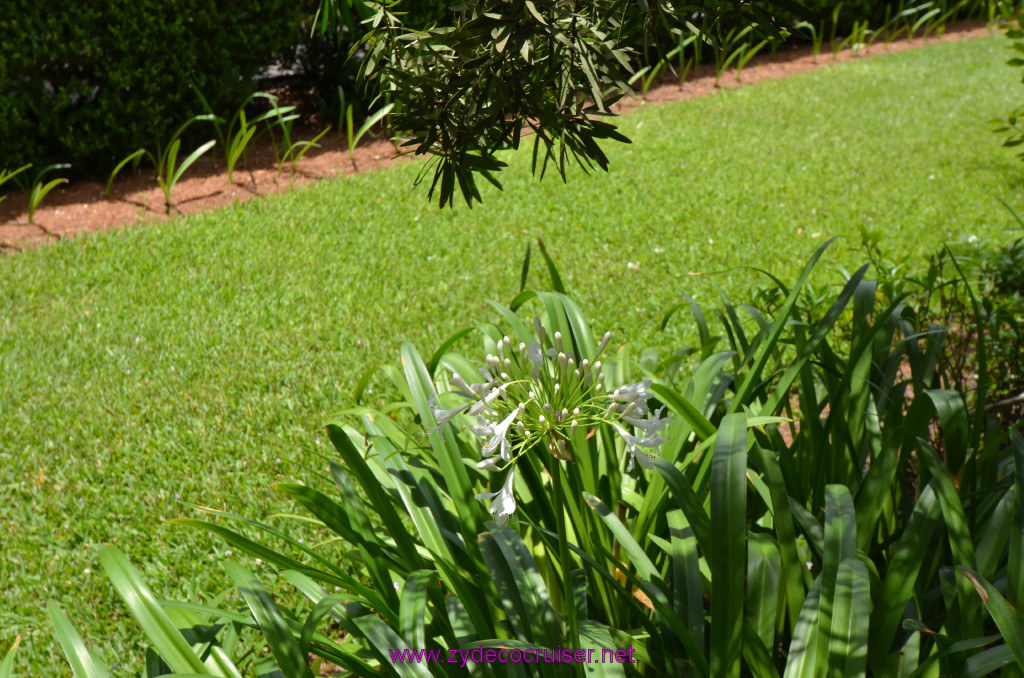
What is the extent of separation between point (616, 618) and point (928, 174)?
219 inches

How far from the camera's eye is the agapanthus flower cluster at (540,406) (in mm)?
1247

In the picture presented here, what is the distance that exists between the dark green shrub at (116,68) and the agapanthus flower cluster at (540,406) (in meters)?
5.72

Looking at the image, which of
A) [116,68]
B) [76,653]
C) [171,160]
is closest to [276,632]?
[76,653]

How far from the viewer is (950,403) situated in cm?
204

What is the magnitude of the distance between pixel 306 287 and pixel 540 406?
3523mm

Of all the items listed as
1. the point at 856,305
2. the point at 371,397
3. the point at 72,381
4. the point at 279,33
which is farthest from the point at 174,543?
the point at 279,33

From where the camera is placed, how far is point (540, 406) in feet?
4.59

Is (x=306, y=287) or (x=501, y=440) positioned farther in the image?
(x=306, y=287)

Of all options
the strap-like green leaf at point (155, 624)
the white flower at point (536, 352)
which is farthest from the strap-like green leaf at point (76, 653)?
the white flower at point (536, 352)

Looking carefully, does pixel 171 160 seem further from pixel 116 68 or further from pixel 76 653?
pixel 76 653

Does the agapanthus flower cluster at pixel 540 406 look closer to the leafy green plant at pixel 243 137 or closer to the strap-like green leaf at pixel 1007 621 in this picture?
the strap-like green leaf at pixel 1007 621

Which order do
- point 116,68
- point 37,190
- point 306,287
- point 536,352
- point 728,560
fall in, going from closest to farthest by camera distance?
point 536,352
point 728,560
point 306,287
point 37,190
point 116,68

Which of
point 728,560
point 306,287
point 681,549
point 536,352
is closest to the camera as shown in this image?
point 536,352

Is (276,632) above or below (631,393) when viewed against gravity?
below
